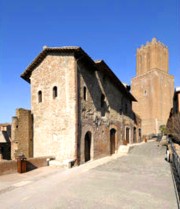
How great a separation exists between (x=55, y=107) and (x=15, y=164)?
4631mm

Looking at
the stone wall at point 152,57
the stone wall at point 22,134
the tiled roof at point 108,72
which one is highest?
the stone wall at point 152,57

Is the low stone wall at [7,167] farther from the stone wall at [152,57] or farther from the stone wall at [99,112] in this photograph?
the stone wall at [152,57]

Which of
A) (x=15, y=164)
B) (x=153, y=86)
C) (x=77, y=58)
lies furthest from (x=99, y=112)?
(x=153, y=86)

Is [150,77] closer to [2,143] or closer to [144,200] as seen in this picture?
[2,143]

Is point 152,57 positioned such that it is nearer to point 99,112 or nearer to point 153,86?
point 153,86

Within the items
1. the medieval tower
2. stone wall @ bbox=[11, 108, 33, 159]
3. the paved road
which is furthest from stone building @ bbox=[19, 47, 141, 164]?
the medieval tower

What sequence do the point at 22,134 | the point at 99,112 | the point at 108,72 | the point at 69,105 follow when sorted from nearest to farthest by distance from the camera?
1. the point at 69,105
2. the point at 22,134
3. the point at 99,112
4. the point at 108,72

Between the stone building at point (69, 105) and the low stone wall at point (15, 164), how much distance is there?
1.42 meters

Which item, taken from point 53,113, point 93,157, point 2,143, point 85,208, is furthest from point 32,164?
point 2,143

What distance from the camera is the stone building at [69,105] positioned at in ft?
39.3

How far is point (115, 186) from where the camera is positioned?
6.52 metres

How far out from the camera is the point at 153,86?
40875 mm

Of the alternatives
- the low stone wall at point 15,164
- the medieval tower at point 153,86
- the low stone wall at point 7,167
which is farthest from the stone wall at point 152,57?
the low stone wall at point 7,167

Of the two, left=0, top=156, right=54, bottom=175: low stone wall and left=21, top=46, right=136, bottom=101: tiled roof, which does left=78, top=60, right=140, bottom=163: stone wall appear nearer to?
left=21, top=46, right=136, bottom=101: tiled roof
